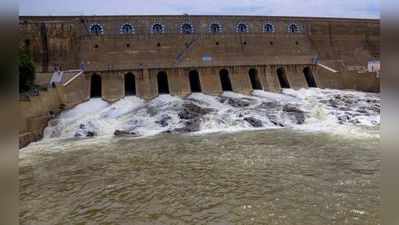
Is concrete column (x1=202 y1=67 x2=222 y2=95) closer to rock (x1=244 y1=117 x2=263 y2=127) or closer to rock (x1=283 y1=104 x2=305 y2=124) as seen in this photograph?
rock (x1=283 y1=104 x2=305 y2=124)

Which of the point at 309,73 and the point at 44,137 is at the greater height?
the point at 309,73

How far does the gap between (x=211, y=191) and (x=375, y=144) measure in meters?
6.31

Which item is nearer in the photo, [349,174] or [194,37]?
[349,174]

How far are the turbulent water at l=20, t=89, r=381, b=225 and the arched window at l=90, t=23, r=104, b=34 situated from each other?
20.8 feet

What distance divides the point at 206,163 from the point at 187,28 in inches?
634

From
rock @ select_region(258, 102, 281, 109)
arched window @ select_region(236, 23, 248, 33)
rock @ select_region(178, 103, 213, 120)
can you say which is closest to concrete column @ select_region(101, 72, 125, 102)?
rock @ select_region(178, 103, 213, 120)

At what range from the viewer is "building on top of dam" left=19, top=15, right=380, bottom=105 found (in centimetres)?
1936

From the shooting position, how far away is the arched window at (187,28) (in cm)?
2348

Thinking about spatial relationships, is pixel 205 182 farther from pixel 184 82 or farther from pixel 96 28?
pixel 96 28

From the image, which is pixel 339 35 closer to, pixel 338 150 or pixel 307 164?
pixel 338 150

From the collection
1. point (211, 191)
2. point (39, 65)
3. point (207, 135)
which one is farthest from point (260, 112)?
point (39, 65)

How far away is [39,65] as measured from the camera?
65.8 feet

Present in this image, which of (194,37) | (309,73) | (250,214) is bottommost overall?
(250,214)

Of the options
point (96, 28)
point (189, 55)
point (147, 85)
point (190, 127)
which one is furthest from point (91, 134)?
point (96, 28)
